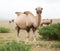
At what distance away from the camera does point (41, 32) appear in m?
14.5

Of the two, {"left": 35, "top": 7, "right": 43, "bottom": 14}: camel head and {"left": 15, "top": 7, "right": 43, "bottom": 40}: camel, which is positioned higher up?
{"left": 35, "top": 7, "right": 43, "bottom": 14}: camel head

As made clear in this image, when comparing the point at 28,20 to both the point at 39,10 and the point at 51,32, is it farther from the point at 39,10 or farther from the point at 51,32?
the point at 51,32

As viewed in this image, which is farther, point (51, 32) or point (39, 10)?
point (51, 32)

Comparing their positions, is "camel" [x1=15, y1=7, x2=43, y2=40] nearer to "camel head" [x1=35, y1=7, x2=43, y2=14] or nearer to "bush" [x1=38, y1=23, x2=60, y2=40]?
"camel head" [x1=35, y1=7, x2=43, y2=14]

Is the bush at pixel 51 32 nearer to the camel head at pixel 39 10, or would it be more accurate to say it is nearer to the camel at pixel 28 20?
the camel at pixel 28 20


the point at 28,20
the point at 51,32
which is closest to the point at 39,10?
the point at 28,20

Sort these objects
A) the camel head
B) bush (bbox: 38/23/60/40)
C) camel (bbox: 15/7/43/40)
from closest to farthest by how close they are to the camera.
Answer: the camel head
camel (bbox: 15/7/43/40)
bush (bbox: 38/23/60/40)

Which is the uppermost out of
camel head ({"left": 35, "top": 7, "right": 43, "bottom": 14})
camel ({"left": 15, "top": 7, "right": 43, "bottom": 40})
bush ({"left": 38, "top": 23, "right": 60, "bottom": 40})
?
camel head ({"left": 35, "top": 7, "right": 43, "bottom": 14})

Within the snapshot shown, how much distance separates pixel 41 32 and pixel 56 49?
11.2 ft

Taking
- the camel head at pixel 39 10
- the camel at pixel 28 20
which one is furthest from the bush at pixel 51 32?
the camel head at pixel 39 10

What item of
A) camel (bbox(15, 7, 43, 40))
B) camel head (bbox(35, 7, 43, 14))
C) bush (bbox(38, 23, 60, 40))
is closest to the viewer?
camel head (bbox(35, 7, 43, 14))

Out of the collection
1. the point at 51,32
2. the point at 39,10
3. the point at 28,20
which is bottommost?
the point at 51,32

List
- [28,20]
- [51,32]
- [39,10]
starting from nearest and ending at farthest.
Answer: [39,10]
[28,20]
[51,32]

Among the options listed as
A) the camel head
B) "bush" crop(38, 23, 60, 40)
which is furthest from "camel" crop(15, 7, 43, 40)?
"bush" crop(38, 23, 60, 40)
